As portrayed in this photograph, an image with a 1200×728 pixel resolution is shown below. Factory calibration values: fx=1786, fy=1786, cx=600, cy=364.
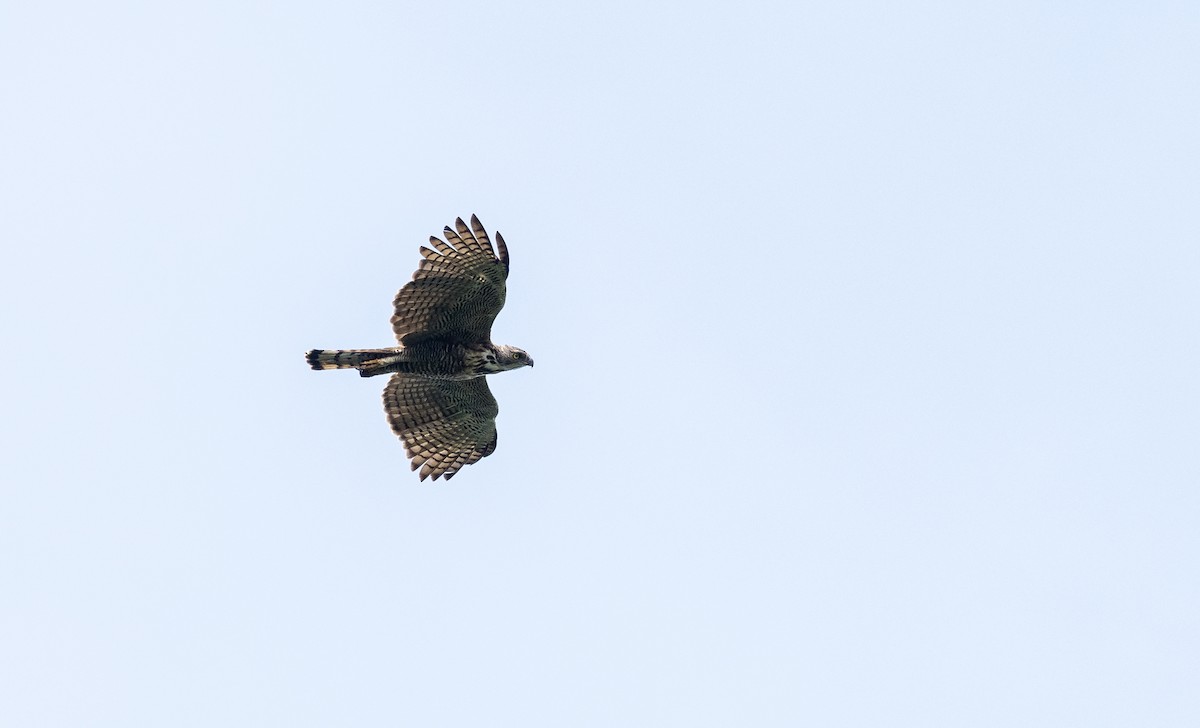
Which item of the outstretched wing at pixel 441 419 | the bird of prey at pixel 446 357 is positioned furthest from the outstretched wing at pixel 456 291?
the outstretched wing at pixel 441 419

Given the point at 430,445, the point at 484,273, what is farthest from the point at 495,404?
the point at 484,273

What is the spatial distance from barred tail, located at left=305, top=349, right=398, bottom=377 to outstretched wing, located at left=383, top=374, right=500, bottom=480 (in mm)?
1089

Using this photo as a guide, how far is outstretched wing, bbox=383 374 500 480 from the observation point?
27.3 metres

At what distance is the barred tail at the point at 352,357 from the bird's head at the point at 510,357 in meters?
1.51

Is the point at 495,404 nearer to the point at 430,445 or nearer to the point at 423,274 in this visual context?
the point at 430,445

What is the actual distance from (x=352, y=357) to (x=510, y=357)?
2.30 meters

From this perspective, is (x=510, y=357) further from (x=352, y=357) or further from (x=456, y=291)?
(x=352, y=357)

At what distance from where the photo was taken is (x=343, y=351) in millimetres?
25969

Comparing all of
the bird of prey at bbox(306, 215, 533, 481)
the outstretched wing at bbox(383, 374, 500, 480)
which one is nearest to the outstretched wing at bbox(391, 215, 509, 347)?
the bird of prey at bbox(306, 215, 533, 481)

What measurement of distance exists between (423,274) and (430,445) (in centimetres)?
362

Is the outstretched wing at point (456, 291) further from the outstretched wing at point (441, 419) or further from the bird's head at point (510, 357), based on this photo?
the outstretched wing at point (441, 419)

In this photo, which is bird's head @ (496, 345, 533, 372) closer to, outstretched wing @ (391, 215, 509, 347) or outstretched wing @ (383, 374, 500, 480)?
outstretched wing @ (391, 215, 509, 347)

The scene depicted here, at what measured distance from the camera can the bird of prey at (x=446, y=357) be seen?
24.9 meters

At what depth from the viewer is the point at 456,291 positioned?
82.9 ft
